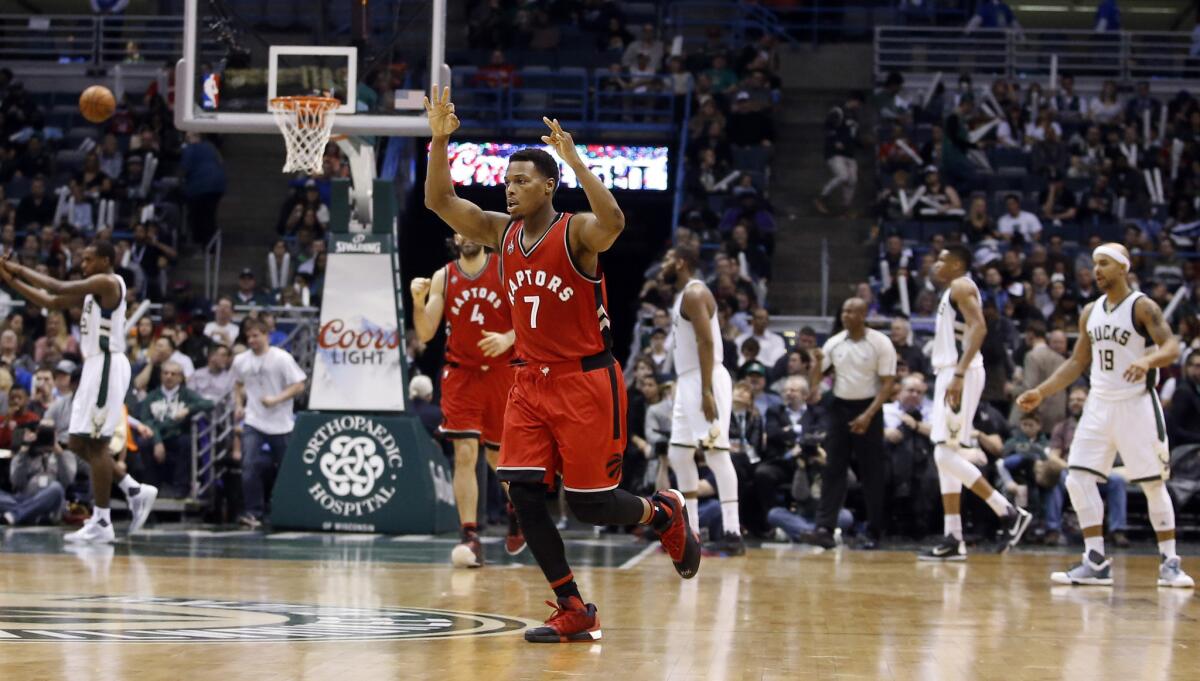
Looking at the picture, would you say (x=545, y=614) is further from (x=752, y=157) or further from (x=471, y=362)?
(x=752, y=157)

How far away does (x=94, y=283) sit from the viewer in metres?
12.3

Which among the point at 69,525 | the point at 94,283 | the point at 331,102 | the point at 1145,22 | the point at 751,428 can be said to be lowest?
the point at 69,525

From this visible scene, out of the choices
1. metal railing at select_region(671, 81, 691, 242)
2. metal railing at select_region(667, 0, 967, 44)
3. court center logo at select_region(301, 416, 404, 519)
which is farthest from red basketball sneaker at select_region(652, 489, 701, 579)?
metal railing at select_region(667, 0, 967, 44)

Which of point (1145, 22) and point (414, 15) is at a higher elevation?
point (1145, 22)

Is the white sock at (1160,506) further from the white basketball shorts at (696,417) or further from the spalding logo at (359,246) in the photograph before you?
the spalding logo at (359,246)

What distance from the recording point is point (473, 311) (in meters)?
11.1

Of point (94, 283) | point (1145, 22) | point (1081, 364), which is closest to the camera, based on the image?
point (1081, 364)

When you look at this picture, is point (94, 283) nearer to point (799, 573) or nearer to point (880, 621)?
point (799, 573)

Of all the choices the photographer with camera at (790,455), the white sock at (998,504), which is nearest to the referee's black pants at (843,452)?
the photographer with camera at (790,455)

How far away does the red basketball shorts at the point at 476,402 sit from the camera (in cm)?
1116

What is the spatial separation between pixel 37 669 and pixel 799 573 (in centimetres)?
613

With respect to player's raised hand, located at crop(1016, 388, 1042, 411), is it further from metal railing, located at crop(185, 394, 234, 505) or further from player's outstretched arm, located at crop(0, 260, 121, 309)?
metal railing, located at crop(185, 394, 234, 505)

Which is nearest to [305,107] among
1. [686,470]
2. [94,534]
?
[94,534]

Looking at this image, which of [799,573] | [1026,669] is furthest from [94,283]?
[1026,669]
